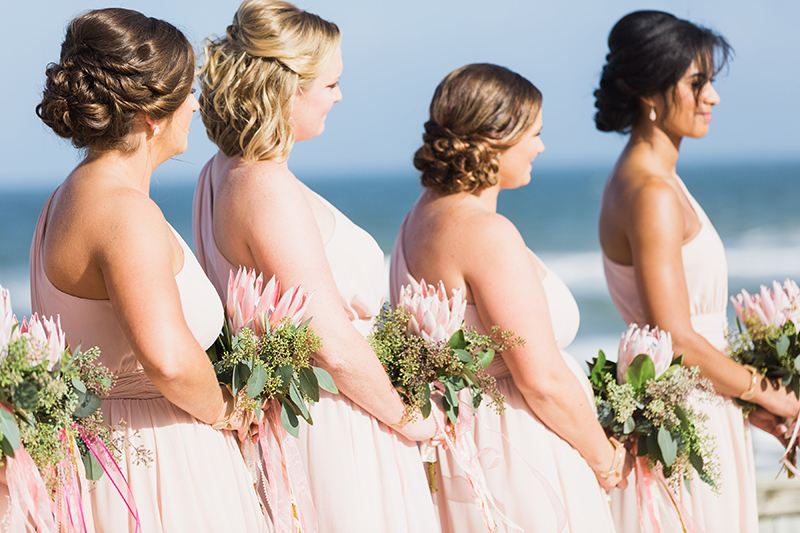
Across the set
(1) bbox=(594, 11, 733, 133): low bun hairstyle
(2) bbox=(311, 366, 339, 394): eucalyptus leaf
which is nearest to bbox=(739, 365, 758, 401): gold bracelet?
(1) bbox=(594, 11, 733, 133): low bun hairstyle

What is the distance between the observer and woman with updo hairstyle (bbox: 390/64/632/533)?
8.86 feet

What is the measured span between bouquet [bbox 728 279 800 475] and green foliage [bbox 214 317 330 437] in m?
2.00

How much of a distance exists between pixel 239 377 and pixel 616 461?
1.59 meters

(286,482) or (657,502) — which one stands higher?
(286,482)

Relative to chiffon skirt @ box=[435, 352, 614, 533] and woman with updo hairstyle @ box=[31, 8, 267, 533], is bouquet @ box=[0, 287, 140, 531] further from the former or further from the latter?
chiffon skirt @ box=[435, 352, 614, 533]

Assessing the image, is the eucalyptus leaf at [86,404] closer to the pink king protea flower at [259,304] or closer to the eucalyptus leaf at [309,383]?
the pink king protea flower at [259,304]

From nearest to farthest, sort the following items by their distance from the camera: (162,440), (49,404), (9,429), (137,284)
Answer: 1. (9,429)
2. (49,404)
3. (137,284)
4. (162,440)

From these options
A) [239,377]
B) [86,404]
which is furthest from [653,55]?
[86,404]

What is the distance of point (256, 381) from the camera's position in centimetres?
219

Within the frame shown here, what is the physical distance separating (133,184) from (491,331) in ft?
4.41

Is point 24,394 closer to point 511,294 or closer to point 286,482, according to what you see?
point 286,482

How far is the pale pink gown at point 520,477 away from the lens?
273 cm

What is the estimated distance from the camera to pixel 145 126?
2.25 meters

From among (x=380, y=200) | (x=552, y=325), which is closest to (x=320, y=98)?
(x=552, y=325)
